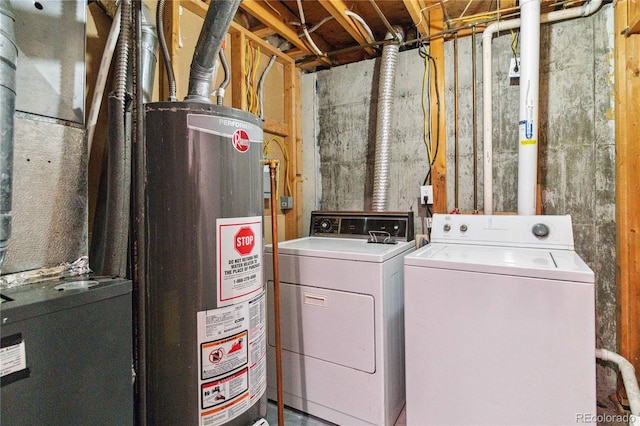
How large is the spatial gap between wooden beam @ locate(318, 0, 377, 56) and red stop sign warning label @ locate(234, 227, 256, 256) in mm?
1432

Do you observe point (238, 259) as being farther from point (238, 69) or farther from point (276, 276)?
point (238, 69)

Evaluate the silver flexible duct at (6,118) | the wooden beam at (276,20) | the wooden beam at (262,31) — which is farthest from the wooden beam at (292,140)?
the silver flexible duct at (6,118)

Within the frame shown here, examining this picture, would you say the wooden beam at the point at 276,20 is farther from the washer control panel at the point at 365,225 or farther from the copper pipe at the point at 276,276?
the washer control panel at the point at 365,225

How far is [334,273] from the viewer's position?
163 cm

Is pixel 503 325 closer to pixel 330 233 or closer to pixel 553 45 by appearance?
pixel 330 233

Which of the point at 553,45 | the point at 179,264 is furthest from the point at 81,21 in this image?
the point at 553,45

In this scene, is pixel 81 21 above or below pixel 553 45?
below

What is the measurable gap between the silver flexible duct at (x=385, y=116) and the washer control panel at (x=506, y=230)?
47 cm

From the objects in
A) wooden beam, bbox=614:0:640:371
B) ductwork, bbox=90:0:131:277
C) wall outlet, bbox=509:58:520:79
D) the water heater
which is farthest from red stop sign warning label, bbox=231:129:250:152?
wooden beam, bbox=614:0:640:371

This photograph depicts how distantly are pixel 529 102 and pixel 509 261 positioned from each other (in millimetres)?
1038

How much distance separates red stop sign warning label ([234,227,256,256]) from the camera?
112 centimetres

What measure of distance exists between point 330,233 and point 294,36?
55.9 inches

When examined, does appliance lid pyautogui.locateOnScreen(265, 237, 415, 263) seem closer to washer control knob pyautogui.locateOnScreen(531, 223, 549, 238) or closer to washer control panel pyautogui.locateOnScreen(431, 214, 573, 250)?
washer control panel pyautogui.locateOnScreen(431, 214, 573, 250)

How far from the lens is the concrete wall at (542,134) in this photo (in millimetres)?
1856
